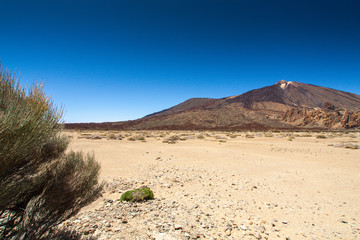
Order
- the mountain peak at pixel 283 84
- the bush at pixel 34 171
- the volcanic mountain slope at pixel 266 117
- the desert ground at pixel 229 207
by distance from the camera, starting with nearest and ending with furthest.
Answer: the bush at pixel 34 171 < the desert ground at pixel 229 207 < the volcanic mountain slope at pixel 266 117 < the mountain peak at pixel 283 84

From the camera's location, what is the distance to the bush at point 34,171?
1985 millimetres

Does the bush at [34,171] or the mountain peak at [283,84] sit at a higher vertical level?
the mountain peak at [283,84]

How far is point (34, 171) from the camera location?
8.79 feet

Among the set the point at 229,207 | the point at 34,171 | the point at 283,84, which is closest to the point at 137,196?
the point at 229,207

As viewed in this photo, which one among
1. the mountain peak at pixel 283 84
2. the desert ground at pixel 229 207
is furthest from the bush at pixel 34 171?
the mountain peak at pixel 283 84

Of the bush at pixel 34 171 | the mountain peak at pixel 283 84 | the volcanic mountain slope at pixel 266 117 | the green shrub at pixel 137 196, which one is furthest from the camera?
the mountain peak at pixel 283 84

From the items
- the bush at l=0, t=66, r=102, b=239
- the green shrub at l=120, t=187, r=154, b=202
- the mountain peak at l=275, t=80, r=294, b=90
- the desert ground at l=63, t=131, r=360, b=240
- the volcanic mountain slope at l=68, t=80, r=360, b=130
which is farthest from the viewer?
the mountain peak at l=275, t=80, r=294, b=90

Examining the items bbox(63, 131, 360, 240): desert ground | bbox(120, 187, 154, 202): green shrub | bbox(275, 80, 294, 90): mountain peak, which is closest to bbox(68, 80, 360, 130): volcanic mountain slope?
bbox(275, 80, 294, 90): mountain peak

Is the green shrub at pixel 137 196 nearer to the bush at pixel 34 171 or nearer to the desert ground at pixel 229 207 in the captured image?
the desert ground at pixel 229 207

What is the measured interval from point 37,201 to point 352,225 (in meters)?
6.21

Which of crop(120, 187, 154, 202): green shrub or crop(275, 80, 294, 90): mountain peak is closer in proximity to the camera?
crop(120, 187, 154, 202): green shrub

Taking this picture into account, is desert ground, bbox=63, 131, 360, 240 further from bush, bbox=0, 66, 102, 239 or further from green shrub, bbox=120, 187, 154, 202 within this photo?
bush, bbox=0, 66, 102, 239

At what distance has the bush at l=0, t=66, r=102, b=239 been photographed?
199cm

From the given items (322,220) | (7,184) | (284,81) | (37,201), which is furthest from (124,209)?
(284,81)
